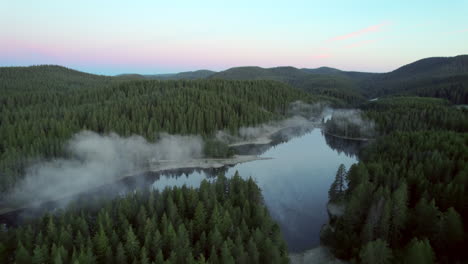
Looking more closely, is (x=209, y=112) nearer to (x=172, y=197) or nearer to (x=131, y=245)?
(x=172, y=197)

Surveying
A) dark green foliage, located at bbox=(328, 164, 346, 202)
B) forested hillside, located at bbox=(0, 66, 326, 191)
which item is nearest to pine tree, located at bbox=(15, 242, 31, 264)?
forested hillside, located at bbox=(0, 66, 326, 191)

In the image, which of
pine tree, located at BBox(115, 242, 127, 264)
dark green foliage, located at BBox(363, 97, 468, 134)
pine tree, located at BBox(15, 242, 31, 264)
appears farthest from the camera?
dark green foliage, located at BBox(363, 97, 468, 134)

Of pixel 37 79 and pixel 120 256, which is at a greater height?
pixel 37 79

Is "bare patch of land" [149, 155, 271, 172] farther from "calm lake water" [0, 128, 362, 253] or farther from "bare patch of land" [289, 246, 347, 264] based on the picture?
"bare patch of land" [289, 246, 347, 264]

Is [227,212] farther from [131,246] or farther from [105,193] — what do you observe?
[105,193]

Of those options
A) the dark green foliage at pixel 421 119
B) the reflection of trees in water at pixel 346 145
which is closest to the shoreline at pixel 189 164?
→ the reflection of trees in water at pixel 346 145

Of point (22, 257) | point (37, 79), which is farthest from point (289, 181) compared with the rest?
point (37, 79)

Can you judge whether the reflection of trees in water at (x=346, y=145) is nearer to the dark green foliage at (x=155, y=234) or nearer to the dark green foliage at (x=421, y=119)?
the dark green foliage at (x=421, y=119)
